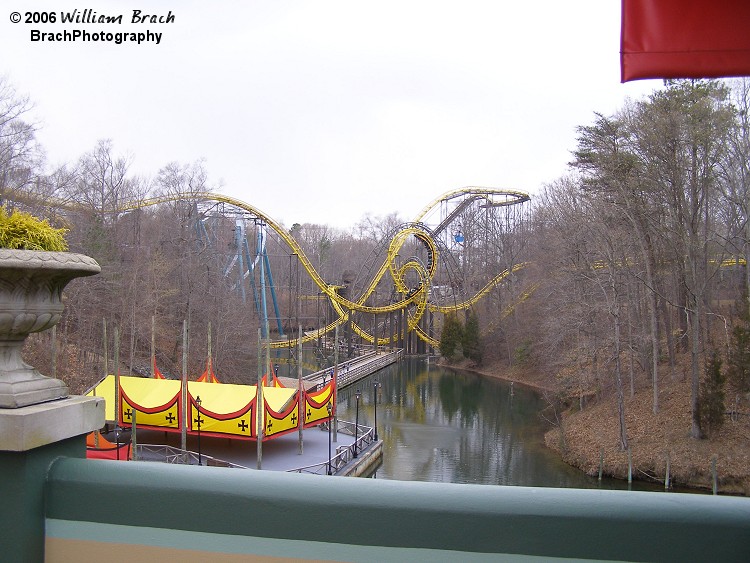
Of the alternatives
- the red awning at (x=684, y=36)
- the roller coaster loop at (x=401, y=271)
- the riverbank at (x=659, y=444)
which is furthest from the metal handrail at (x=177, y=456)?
the roller coaster loop at (x=401, y=271)

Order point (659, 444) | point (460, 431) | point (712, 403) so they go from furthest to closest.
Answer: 1. point (460, 431)
2. point (659, 444)
3. point (712, 403)

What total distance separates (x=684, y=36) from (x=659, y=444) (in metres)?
17.1

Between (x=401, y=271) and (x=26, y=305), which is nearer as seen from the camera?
(x=26, y=305)

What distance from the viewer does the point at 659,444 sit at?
1653cm

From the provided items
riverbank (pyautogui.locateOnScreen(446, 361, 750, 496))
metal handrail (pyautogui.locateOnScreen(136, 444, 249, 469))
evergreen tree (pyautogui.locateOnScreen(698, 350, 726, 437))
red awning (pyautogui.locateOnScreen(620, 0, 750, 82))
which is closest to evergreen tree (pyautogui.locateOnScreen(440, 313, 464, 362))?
riverbank (pyautogui.locateOnScreen(446, 361, 750, 496))

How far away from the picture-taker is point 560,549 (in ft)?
5.76

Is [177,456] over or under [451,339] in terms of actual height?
under

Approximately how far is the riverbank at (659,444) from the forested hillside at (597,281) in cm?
11

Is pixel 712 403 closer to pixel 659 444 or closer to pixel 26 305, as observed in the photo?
pixel 659 444

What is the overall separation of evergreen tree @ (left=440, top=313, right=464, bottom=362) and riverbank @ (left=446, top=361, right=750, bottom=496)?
15068 mm

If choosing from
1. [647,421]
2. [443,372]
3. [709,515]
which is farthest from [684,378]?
[709,515]

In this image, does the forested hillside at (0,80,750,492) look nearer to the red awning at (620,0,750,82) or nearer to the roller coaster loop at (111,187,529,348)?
the roller coaster loop at (111,187,529,348)

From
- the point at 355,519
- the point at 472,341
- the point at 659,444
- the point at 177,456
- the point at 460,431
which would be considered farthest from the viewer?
the point at 472,341

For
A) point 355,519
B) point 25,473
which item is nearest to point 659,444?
point 355,519
